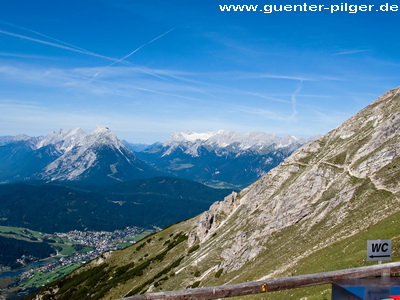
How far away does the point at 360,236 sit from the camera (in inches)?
1881

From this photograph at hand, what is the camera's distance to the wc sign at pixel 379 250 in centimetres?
1076

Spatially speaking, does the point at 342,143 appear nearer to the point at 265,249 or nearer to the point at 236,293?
the point at 265,249

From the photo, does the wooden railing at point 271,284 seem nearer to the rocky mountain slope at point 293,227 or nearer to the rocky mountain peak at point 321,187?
the rocky mountain slope at point 293,227

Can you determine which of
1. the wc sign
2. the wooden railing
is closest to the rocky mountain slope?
the wc sign

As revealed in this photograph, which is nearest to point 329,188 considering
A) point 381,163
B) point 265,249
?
point 381,163

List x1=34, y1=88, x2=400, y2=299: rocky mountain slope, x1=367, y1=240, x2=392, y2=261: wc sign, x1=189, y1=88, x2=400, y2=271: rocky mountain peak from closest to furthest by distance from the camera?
1. x1=367, y1=240, x2=392, y2=261: wc sign
2. x1=34, y1=88, x2=400, y2=299: rocky mountain slope
3. x1=189, y1=88, x2=400, y2=271: rocky mountain peak

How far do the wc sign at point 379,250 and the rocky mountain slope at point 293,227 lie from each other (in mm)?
18363

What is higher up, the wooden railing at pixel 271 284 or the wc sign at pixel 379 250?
the wc sign at pixel 379 250

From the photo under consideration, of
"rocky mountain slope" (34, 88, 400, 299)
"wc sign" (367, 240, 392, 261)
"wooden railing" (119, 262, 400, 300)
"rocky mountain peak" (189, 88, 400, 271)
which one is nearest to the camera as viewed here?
"wooden railing" (119, 262, 400, 300)

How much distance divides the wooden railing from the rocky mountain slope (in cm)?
1891

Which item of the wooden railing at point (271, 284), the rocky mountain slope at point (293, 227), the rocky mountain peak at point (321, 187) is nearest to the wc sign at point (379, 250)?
the wooden railing at point (271, 284)

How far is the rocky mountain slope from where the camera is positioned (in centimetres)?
5308

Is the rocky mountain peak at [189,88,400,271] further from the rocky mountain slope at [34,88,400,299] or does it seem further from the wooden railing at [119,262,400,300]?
the wooden railing at [119,262,400,300]

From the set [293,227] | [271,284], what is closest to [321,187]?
[293,227]
